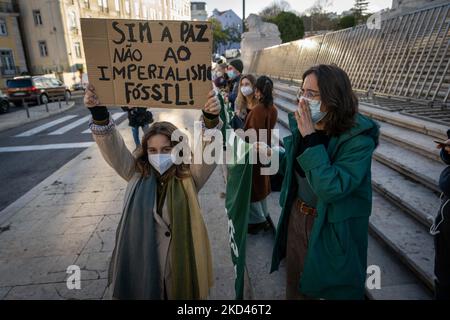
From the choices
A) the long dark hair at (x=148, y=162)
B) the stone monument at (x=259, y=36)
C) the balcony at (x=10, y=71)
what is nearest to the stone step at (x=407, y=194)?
the long dark hair at (x=148, y=162)

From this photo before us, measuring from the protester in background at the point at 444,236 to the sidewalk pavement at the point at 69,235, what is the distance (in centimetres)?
172

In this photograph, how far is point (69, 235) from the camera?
3.94 metres

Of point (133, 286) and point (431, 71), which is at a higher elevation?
point (431, 71)

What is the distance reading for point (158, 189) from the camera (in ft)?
6.81

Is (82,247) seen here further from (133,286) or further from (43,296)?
(133,286)

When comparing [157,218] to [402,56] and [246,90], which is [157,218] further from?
[402,56]

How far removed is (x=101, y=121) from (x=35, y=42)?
36666 millimetres

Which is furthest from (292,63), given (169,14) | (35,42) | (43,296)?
(169,14)

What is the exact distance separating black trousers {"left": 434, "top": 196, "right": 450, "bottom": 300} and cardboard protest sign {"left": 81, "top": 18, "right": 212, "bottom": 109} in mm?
1783

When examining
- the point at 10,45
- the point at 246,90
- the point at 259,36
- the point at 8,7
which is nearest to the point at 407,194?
the point at 246,90

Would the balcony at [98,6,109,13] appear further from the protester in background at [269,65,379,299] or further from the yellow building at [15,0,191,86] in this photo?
the protester in background at [269,65,379,299]

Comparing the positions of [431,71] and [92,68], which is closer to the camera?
[92,68]

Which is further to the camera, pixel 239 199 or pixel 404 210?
pixel 404 210

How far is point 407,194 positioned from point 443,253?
52.9 inches
